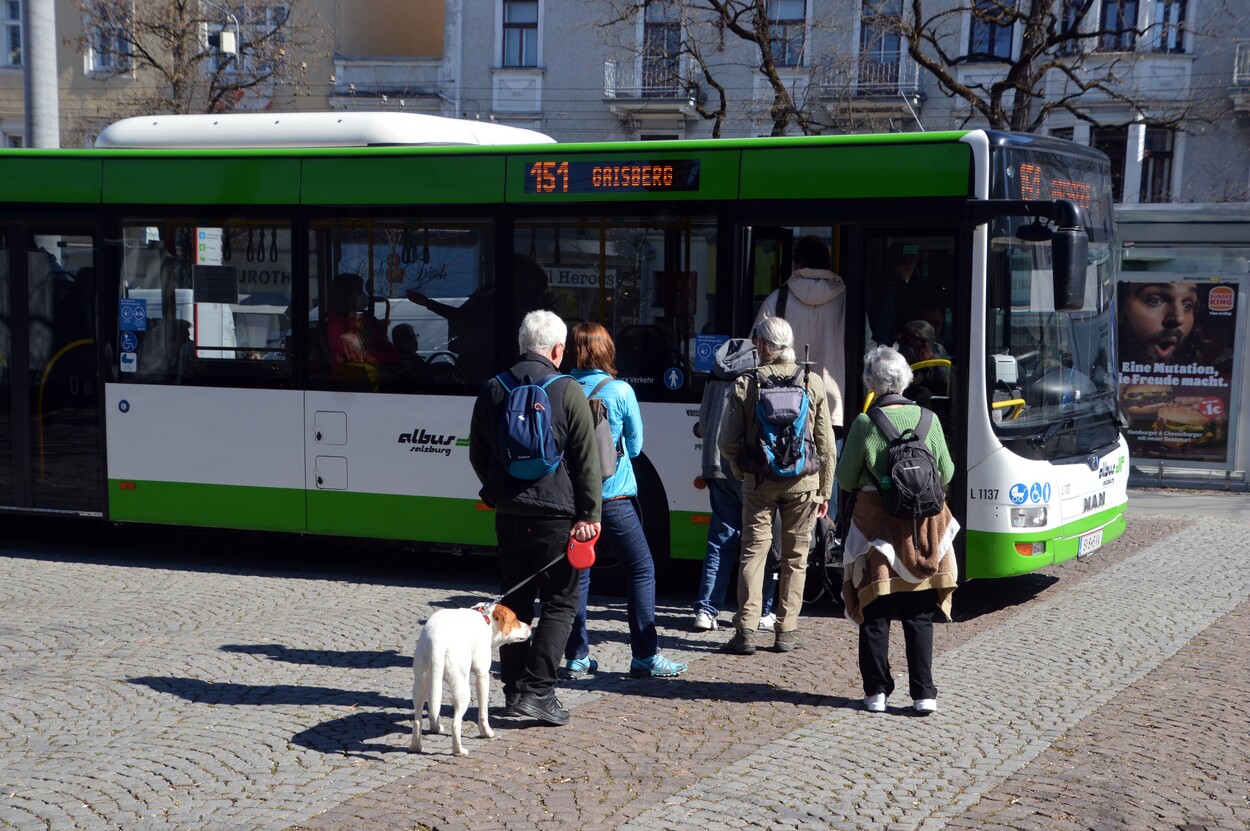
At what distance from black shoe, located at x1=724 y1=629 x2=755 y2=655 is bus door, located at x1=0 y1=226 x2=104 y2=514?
515cm

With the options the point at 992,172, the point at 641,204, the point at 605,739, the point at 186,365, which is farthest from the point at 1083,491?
the point at 186,365

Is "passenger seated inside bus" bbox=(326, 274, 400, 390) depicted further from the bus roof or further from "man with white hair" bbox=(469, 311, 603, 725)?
"man with white hair" bbox=(469, 311, 603, 725)

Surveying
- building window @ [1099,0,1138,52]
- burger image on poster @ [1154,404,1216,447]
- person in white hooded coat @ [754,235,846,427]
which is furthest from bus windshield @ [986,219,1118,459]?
building window @ [1099,0,1138,52]

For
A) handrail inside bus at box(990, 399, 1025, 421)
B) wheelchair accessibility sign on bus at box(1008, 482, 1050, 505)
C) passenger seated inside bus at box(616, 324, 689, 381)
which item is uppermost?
passenger seated inside bus at box(616, 324, 689, 381)

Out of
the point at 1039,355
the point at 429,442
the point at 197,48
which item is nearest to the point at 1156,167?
the point at 197,48

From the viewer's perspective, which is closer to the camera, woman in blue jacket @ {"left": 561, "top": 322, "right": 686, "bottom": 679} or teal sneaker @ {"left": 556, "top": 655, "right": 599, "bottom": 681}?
woman in blue jacket @ {"left": 561, "top": 322, "right": 686, "bottom": 679}

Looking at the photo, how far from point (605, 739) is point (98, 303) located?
5941mm

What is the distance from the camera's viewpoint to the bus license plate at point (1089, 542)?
27.8 ft

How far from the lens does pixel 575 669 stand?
22.6 ft

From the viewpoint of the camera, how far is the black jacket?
5695mm

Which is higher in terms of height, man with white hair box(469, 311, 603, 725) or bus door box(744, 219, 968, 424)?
bus door box(744, 219, 968, 424)

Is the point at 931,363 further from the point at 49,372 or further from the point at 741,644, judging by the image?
the point at 49,372

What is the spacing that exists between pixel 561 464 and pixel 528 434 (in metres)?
0.22

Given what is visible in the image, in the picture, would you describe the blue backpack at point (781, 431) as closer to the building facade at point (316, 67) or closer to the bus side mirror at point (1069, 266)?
the bus side mirror at point (1069, 266)
